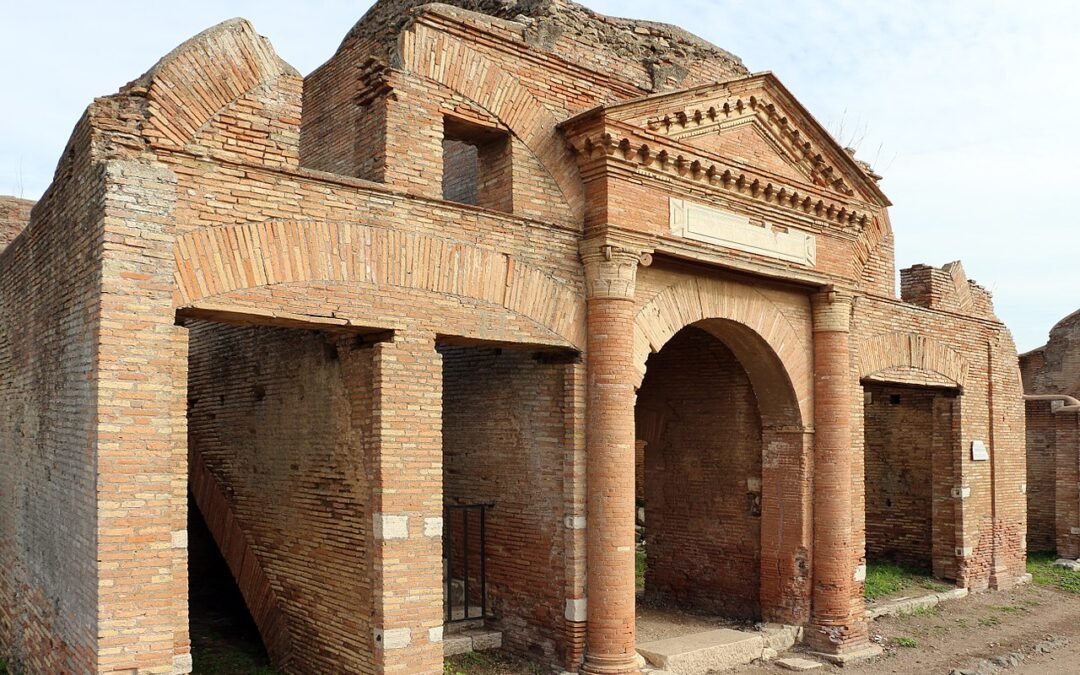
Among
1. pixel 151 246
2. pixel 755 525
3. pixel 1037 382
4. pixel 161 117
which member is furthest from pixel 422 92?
pixel 1037 382

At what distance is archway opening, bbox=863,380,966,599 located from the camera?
14.1 m

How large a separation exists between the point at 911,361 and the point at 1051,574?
600cm

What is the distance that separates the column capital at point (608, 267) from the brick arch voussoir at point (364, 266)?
0.22 meters

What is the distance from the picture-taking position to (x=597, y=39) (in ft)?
31.7

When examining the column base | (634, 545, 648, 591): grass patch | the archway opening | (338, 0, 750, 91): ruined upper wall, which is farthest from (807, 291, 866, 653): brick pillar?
the column base

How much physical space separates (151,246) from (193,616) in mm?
6468

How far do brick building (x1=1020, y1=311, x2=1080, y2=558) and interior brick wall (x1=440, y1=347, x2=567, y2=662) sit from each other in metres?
11.7

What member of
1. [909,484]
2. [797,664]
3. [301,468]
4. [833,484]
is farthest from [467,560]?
→ [909,484]

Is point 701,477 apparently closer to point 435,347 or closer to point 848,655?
point 848,655

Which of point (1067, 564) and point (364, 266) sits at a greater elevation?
point (364, 266)

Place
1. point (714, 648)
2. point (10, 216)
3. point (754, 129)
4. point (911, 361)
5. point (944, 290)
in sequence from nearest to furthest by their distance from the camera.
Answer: point (714, 648) → point (754, 129) → point (911, 361) → point (10, 216) → point (944, 290)

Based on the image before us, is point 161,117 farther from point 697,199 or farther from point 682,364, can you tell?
point 682,364

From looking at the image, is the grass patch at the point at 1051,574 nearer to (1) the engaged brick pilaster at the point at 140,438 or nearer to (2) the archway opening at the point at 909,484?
(2) the archway opening at the point at 909,484

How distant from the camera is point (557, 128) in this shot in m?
8.75
